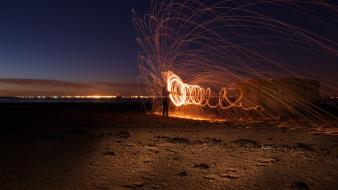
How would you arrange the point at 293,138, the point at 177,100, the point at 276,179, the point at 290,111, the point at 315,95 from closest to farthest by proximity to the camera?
the point at 276,179 → the point at 293,138 → the point at 177,100 → the point at 290,111 → the point at 315,95

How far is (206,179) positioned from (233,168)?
133 cm

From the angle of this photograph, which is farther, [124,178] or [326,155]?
[326,155]

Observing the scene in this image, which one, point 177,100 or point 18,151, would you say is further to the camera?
point 177,100

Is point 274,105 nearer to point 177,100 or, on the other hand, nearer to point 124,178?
point 177,100

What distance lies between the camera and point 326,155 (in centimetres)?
1120

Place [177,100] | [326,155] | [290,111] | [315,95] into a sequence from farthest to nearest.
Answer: [315,95]
[290,111]
[177,100]
[326,155]

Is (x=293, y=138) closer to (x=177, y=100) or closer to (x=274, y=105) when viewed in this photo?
(x=177, y=100)

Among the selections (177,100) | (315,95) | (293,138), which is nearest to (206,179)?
(293,138)

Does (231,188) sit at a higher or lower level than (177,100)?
lower

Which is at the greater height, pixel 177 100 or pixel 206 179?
pixel 177 100

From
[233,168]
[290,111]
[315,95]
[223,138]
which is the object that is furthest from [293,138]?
[315,95]

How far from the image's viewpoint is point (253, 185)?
787 centimetres

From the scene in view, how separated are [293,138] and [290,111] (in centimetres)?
1887

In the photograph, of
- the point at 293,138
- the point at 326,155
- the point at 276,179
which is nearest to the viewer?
the point at 276,179
